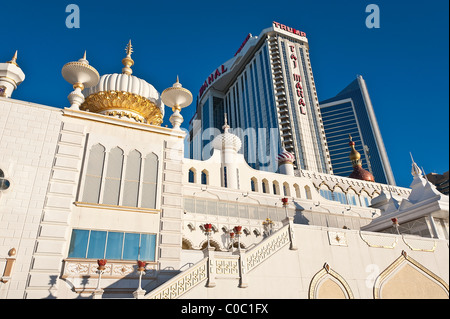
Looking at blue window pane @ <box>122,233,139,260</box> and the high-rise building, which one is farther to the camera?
the high-rise building

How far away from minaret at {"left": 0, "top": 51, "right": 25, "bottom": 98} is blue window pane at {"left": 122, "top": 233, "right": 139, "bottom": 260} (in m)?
16.2

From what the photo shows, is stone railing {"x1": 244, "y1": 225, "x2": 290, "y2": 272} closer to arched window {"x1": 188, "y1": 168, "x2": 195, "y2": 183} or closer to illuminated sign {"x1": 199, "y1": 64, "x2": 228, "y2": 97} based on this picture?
→ arched window {"x1": 188, "y1": 168, "x2": 195, "y2": 183}

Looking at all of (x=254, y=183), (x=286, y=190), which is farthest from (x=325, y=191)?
(x=254, y=183)

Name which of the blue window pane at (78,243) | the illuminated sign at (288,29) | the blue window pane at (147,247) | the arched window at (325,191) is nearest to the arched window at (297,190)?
the arched window at (325,191)

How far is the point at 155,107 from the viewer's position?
25016mm

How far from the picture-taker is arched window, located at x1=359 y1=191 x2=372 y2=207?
160 ft

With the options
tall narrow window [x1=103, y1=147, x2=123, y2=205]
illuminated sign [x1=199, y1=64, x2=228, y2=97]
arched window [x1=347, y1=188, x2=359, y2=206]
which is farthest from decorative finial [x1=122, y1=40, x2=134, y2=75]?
illuminated sign [x1=199, y1=64, x2=228, y2=97]

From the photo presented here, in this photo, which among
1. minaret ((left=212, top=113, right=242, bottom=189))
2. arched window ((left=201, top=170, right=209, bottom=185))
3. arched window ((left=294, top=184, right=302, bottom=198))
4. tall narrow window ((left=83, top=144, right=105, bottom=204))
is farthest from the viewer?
arched window ((left=294, top=184, right=302, bottom=198))

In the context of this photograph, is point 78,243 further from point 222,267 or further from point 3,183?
point 222,267

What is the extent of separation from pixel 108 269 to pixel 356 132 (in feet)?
574

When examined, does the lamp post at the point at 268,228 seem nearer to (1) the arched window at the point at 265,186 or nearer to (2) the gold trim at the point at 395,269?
(2) the gold trim at the point at 395,269
